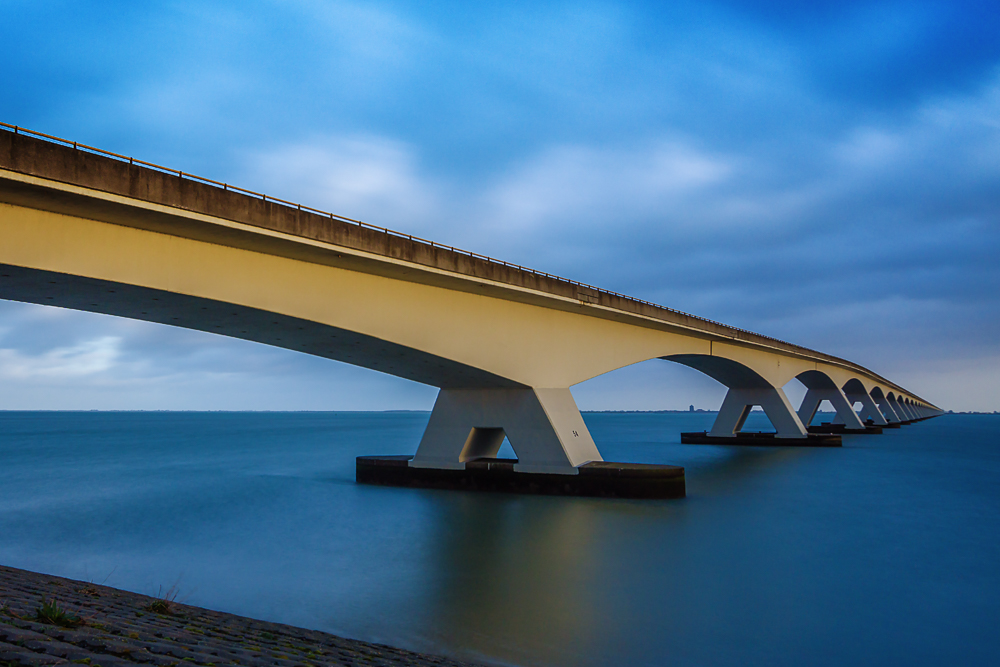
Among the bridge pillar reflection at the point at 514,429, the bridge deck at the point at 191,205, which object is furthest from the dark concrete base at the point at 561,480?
the bridge deck at the point at 191,205

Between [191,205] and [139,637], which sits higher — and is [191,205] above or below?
above

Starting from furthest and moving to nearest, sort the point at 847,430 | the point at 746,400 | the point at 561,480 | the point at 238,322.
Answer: the point at 847,430, the point at 746,400, the point at 561,480, the point at 238,322

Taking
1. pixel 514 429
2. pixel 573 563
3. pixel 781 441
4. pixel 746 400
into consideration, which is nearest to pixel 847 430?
pixel 781 441

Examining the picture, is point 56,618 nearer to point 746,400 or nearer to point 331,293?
point 331,293

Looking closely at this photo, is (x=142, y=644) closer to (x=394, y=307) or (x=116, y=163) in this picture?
(x=116, y=163)

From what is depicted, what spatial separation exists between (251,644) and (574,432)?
17676mm

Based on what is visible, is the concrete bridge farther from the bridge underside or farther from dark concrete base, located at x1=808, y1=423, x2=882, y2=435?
dark concrete base, located at x1=808, y1=423, x2=882, y2=435

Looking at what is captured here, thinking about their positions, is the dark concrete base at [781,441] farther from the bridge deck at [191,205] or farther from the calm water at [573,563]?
the bridge deck at [191,205]

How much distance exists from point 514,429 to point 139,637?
17.8 metres

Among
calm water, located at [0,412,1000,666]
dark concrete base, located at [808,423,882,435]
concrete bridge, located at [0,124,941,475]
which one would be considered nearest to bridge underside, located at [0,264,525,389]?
concrete bridge, located at [0,124,941,475]

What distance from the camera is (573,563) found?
14039 millimetres

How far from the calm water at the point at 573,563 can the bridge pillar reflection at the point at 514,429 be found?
1482 millimetres

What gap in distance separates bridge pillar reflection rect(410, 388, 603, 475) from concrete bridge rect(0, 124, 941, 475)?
0.05 metres

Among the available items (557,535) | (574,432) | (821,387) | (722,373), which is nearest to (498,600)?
(557,535)
